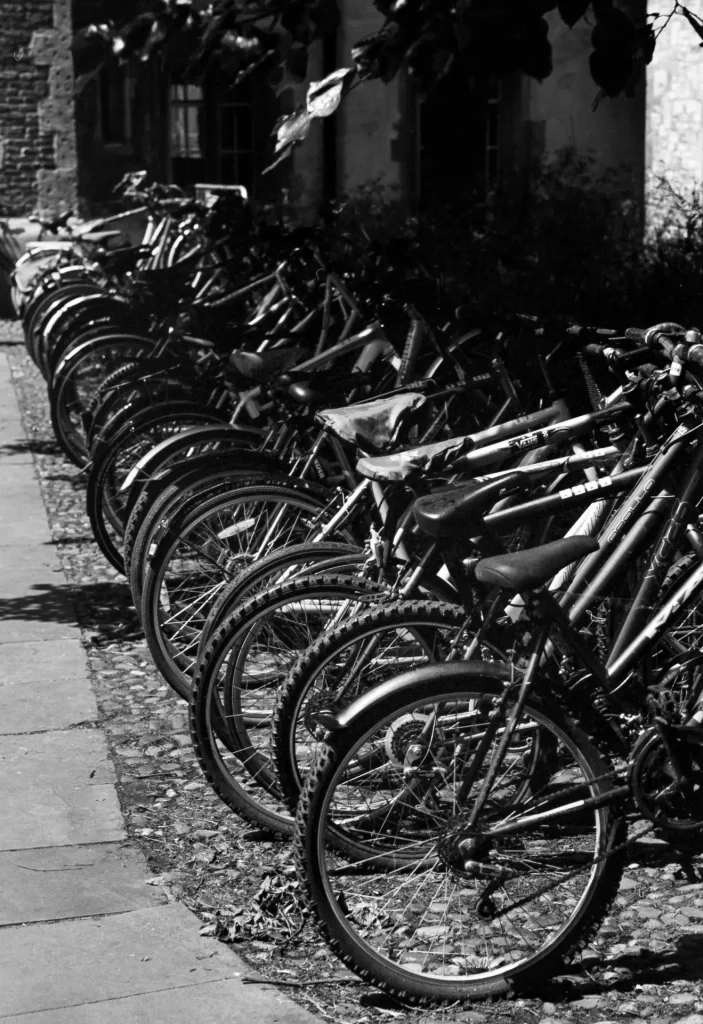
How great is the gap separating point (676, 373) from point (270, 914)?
1.57 meters

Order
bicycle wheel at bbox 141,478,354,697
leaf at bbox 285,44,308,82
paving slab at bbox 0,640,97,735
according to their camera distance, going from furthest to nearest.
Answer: leaf at bbox 285,44,308,82, paving slab at bbox 0,640,97,735, bicycle wheel at bbox 141,478,354,697

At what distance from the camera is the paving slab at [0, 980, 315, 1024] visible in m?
3.08

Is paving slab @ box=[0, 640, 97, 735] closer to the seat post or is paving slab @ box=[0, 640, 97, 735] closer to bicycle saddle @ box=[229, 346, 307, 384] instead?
bicycle saddle @ box=[229, 346, 307, 384]

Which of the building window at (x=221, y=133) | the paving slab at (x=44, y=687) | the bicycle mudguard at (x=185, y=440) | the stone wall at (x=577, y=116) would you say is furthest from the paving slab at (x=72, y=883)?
the building window at (x=221, y=133)

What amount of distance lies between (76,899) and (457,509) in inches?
52.8

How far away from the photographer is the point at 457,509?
10.9 feet

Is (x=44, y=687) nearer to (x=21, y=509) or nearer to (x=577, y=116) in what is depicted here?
(x=21, y=509)

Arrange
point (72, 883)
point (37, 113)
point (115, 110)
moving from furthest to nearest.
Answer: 1. point (115, 110)
2. point (37, 113)
3. point (72, 883)

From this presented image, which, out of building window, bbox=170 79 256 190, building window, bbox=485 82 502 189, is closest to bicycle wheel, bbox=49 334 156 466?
building window, bbox=485 82 502 189

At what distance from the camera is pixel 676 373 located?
3.49m

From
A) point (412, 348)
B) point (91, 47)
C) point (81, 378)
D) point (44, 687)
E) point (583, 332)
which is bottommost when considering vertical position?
point (44, 687)

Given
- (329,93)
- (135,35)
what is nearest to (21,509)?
(135,35)

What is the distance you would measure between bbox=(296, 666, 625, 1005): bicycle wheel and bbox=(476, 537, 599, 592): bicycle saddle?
0.67ft

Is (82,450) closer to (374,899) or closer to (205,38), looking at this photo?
(205,38)
